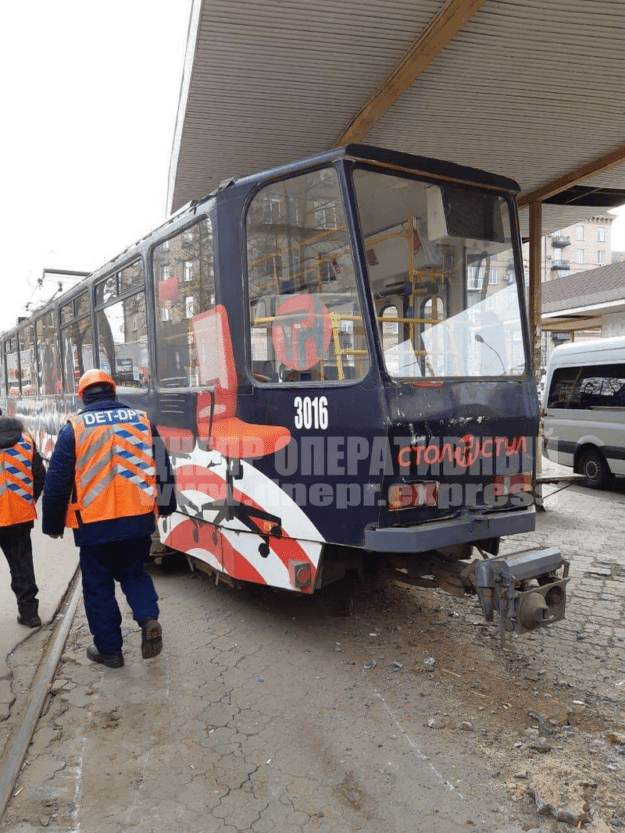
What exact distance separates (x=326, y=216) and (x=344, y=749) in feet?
9.60

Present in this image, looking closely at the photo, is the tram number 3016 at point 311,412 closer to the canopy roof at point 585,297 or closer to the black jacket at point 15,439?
the black jacket at point 15,439

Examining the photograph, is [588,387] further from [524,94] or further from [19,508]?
[19,508]

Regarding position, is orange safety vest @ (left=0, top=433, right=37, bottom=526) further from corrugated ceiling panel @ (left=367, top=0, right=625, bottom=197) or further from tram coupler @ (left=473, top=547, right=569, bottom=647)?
corrugated ceiling panel @ (left=367, top=0, right=625, bottom=197)

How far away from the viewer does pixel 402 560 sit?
4234 millimetres

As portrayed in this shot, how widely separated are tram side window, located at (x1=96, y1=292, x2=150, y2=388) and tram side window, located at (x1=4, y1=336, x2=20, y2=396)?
6.59 m

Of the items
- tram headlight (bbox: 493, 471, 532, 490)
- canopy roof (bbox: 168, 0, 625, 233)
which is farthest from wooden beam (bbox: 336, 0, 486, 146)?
tram headlight (bbox: 493, 471, 532, 490)

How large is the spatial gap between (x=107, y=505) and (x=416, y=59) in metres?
4.58

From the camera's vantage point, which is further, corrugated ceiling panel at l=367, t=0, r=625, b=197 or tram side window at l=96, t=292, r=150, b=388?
tram side window at l=96, t=292, r=150, b=388

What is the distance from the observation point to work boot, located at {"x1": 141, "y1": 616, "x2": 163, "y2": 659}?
13.3ft

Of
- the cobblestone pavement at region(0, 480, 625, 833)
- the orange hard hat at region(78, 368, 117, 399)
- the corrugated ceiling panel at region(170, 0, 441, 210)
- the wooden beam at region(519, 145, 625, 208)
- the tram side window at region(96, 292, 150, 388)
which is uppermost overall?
the corrugated ceiling panel at region(170, 0, 441, 210)

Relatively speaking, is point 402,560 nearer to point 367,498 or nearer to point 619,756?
point 367,498

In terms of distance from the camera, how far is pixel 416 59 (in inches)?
224

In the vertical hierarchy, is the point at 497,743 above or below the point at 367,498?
below

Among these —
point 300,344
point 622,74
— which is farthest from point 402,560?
point 622,74
